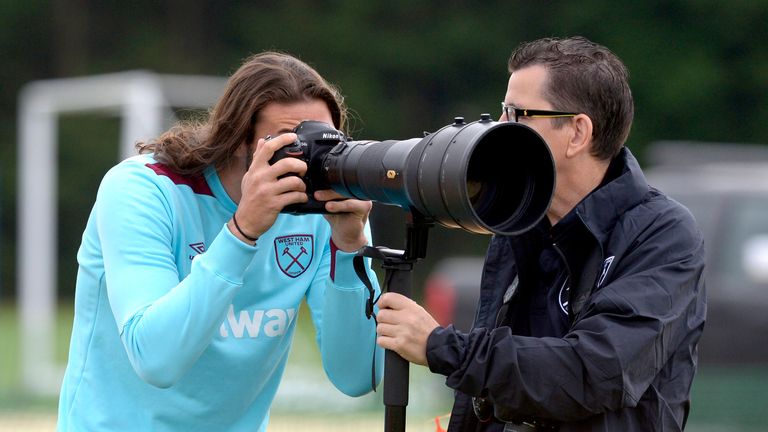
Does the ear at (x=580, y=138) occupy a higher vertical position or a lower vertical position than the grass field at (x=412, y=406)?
higher

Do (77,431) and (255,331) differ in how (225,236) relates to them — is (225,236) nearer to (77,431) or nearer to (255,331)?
(255,331)

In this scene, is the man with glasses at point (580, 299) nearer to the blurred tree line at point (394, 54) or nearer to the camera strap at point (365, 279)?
the camera strap at point (365, 279)

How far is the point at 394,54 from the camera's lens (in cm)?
2544

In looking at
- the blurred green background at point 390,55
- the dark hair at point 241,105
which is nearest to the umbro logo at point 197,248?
the dark hair at point 241,105

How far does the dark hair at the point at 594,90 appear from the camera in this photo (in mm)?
2848

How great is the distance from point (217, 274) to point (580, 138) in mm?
880

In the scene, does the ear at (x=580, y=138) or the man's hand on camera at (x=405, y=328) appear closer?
the man's hand on camera at (x=405, y=328)

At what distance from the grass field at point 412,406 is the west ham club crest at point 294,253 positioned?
1.25 meters

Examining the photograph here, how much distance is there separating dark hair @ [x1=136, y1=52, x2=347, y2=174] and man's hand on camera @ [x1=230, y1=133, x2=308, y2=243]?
0.79ft

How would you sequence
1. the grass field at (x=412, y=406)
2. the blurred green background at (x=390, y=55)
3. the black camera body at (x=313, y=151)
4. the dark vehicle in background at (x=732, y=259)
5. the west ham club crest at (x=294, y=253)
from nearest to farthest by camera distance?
the black camera body at (x=313, y=151)
the west ham club crest at (x=294, y=253)
the grass field at (x=412, y=406)
the dark vehicle in background at (x=732, y=259)
the blurred green background at (x=390, y=55)

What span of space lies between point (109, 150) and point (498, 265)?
20730 mm

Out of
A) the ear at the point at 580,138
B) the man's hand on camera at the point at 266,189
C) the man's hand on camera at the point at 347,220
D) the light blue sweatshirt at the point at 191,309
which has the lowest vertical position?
the light blue sweatshirt at the point at 191,309

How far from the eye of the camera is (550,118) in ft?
9.33

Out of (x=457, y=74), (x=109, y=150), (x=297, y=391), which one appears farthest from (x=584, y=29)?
(x=297, y=391)
